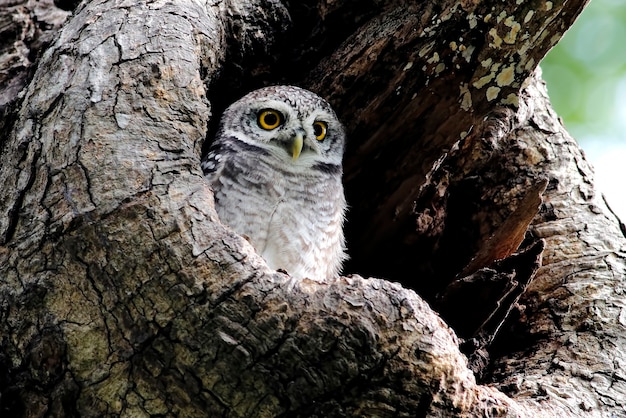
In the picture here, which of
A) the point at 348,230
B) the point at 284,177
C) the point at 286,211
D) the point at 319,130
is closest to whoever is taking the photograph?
the point at 286,211

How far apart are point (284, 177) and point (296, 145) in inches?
6.1

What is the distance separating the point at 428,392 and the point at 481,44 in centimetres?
154

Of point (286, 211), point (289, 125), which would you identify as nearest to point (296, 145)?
point (289, 125)

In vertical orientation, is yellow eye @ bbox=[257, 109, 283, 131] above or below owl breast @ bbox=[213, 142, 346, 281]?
above

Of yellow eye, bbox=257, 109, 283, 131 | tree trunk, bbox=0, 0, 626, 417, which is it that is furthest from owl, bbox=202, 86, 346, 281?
tree trunk, bbox=0, 0, 626, 417

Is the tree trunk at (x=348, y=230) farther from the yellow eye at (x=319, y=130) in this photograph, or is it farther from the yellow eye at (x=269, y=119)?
the yellow eye at (x=269, y=119)

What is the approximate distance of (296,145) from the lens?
10.5 feet

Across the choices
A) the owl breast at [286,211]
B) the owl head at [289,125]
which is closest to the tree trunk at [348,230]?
the owl head at [289,125]

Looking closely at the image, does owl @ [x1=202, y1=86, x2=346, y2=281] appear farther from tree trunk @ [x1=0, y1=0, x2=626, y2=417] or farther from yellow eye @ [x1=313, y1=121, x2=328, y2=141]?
tree trunk @ [x1=0, y1=0, x2=626, y2=417]

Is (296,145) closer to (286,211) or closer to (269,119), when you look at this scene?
(269,119)

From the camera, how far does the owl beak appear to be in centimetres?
→ 319

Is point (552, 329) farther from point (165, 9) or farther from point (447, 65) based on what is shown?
point (165, 9)

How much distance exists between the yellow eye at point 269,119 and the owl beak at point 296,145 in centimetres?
13

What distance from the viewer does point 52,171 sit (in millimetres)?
2199
